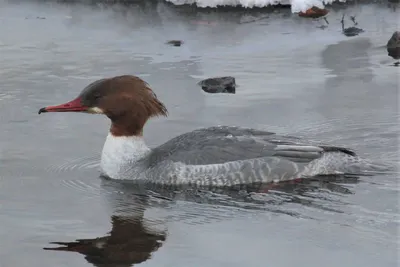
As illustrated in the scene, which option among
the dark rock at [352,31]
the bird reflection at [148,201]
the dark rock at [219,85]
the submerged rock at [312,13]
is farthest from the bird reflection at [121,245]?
the submerged rock at [312,13]

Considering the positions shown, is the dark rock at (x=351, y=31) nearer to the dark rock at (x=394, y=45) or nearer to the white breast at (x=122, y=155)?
the dark rock at (x=394, y=45)

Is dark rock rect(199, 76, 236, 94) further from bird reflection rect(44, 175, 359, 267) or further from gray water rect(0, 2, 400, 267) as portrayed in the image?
bird reflection rect(44, 175, 359, 267)

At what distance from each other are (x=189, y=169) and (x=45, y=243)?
177cm

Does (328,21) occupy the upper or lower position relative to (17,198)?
upper

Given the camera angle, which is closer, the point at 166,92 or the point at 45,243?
the point at 45,243

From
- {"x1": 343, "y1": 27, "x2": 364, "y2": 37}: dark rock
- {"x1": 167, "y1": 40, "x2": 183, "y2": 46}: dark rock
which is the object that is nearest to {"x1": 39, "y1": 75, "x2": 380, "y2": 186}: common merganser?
{"x1": 167, "y1": 40, "x2": 183, "y2": 46}: dark rock

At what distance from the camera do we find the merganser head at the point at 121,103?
26.9 ft

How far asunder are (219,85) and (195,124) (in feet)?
3.98


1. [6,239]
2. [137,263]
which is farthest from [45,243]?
[137,263]

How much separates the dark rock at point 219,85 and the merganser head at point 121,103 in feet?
6.67

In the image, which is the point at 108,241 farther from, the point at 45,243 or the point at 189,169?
the point at 189,169

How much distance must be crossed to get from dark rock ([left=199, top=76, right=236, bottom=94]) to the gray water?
105mm

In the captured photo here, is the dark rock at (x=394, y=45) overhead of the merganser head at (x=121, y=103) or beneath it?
overhead

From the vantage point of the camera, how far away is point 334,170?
8.22 metres
